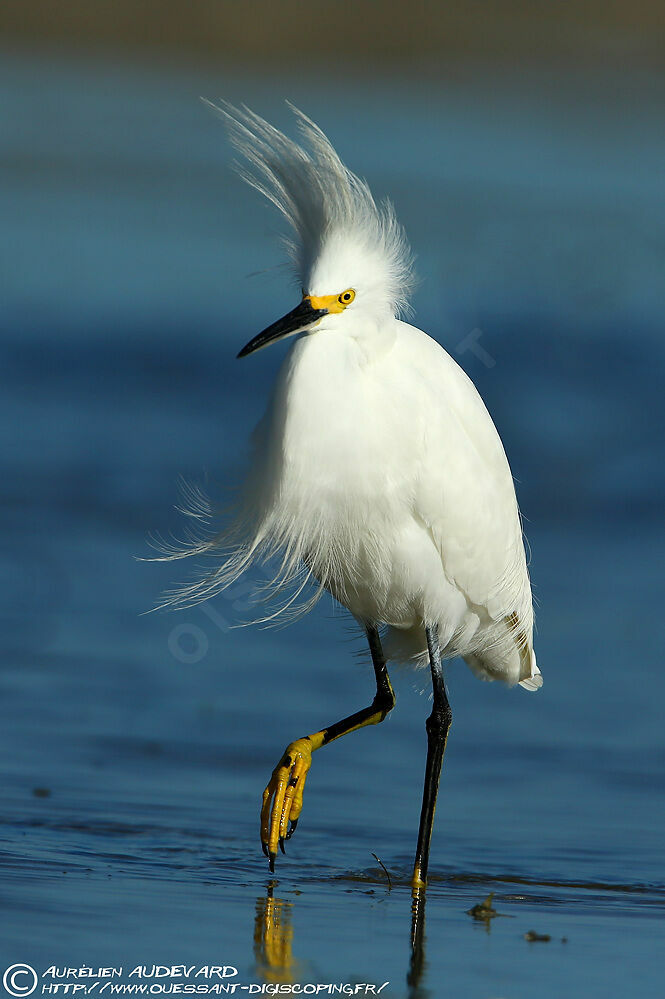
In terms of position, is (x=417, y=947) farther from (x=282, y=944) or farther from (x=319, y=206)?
(x=319, y=206)

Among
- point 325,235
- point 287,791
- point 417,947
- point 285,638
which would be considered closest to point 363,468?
point 325,235

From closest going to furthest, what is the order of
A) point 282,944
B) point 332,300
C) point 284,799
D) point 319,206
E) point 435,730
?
point 282,944 → point 332,300 → point 319,206 → point 284,799 → point 435,730

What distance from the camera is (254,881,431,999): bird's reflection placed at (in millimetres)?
3791

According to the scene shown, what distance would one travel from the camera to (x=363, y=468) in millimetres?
4992

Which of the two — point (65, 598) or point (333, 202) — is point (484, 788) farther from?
point (65, 598)

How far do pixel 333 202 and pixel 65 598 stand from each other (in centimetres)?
405

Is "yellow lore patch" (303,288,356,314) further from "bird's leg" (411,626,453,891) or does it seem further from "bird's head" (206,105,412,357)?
"bird's leg" (411,626,453,891)

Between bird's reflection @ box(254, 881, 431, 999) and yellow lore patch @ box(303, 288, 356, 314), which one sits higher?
yellow lore patch @ box(303, 288, 356, 314)

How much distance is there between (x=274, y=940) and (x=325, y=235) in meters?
2.19

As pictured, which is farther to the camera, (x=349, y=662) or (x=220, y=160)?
(x=220, y=160)

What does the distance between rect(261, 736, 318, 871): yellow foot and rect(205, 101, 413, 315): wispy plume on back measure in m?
1.57

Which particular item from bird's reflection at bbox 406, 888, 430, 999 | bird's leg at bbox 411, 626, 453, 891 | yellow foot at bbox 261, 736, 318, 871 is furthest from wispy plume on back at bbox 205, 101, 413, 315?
bird's reflection at bbox 406, 888, 430, 999

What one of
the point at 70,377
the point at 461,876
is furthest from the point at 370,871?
the point at 70,377

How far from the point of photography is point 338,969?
3.87 metres
